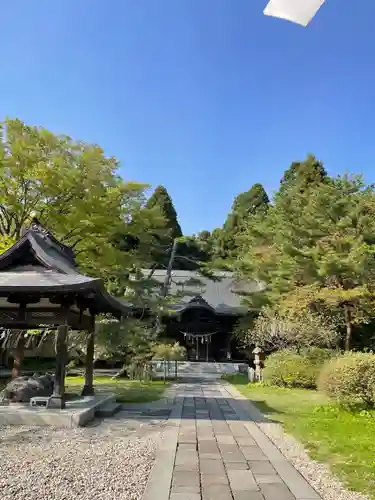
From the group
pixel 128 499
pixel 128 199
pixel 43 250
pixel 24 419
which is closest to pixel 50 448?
pixel 24 419

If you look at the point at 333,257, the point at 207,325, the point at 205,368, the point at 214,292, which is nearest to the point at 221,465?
the point at 333,257

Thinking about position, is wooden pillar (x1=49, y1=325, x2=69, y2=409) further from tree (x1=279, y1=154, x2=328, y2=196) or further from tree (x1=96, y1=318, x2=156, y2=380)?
tree (x1=279, y1=154, x2=328, y2=196)

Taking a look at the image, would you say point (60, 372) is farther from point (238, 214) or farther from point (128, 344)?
point (238, 214)

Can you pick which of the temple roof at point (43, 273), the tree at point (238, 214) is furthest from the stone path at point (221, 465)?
the tree at point (238, 214)

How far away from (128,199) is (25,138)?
4666mm

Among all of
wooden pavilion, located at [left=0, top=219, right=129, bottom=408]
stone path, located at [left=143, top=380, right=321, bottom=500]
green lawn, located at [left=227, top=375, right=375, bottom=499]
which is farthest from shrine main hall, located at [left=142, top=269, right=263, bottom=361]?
stone path, located at [left=143, top=380, right=321, bottom=500]

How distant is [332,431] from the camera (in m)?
7.34

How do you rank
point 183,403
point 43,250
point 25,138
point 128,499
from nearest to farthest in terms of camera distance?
point 128,499 < point 43,250 < point 183,403 < point 25,138

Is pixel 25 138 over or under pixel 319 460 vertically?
over

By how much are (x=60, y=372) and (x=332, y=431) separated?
517 centimetres

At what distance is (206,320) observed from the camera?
29891 millimetres

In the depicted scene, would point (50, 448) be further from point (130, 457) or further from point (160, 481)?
point (160, 481)

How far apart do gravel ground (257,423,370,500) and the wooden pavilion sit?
13.6ft

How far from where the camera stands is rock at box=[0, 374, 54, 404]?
854 centimetres
